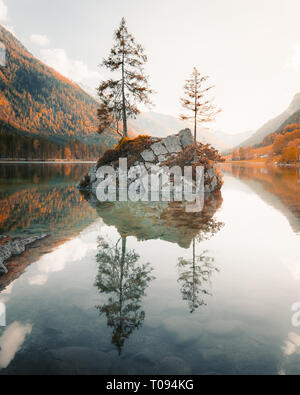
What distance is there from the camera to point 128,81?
97.1 feet

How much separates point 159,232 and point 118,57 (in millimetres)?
25901

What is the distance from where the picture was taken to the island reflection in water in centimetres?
480

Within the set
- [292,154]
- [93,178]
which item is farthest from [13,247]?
[292,154]

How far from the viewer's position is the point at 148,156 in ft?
84.0

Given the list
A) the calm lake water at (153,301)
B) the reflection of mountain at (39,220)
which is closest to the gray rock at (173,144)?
the reflection of mountain at (39,220)

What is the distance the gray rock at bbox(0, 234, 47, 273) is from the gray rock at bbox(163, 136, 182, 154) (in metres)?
18.9

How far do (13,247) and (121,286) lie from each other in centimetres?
452

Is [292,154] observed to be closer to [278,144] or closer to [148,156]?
[278,144]

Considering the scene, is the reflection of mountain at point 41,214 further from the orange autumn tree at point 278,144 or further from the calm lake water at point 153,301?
the orange autumn tree at point 278,144

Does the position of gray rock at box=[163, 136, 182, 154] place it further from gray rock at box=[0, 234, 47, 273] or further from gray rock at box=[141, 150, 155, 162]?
gray rock at box=[0, 234, 47, 273]

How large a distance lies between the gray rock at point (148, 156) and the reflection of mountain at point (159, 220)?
882cm
